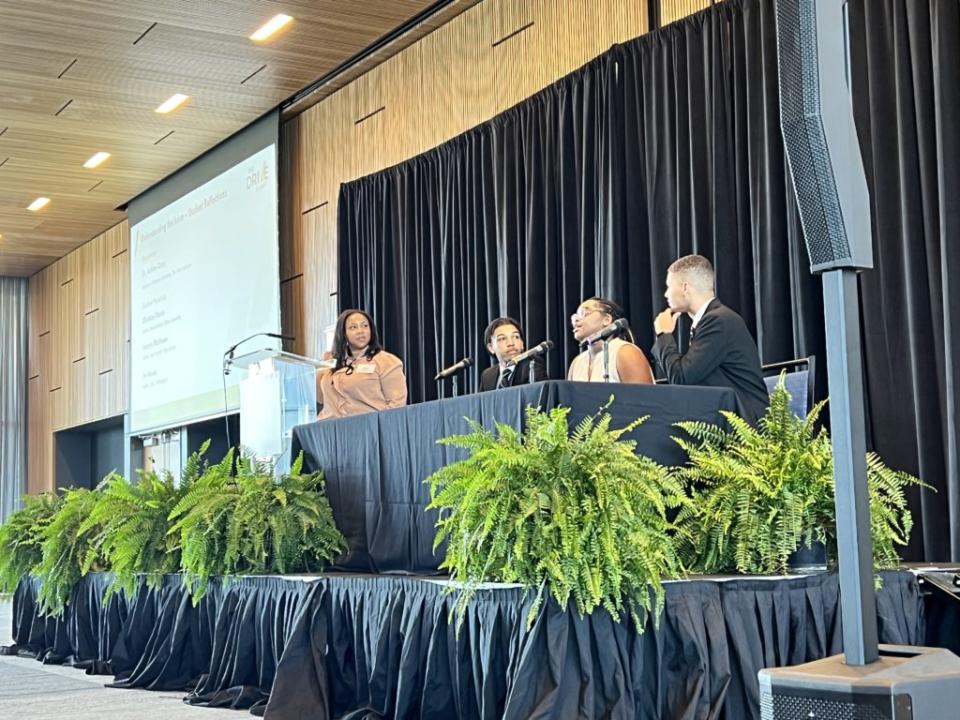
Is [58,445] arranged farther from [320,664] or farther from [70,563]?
[320,664]

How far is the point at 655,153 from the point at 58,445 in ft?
33.0

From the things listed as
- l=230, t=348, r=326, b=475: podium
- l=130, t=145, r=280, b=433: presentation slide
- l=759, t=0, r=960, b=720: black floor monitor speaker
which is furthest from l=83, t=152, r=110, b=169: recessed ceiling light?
l=759, t=0, r=960, b=720: black floor monitor speaker

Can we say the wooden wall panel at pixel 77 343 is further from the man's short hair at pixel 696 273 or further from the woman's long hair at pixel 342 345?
the man's short hair at pixel 696 273

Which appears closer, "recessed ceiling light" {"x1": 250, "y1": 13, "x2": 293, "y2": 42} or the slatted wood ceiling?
the slatted wood ceiling

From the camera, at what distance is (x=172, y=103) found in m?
8.91

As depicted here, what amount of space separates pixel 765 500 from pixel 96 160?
8.68 m

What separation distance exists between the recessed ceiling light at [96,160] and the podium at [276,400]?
192 inches

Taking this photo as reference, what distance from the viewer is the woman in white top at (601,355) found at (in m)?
4.04

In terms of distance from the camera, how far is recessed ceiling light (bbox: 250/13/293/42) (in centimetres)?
743

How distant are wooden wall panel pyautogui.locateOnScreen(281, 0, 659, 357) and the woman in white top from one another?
2072 millimetres

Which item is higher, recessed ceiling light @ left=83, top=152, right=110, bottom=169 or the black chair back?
recessed ceiling light @ left=83, top=152, right=110, bottom=169

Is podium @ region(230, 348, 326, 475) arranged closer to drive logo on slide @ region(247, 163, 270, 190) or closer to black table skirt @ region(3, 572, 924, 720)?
black table skirt @ region(3, 572, 924, 720)

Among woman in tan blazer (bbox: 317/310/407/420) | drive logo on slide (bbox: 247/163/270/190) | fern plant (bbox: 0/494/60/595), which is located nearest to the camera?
woman in tan blazer (bbox: 317/310/407/420)

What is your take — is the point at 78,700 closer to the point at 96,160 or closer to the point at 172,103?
the point at 172,103
